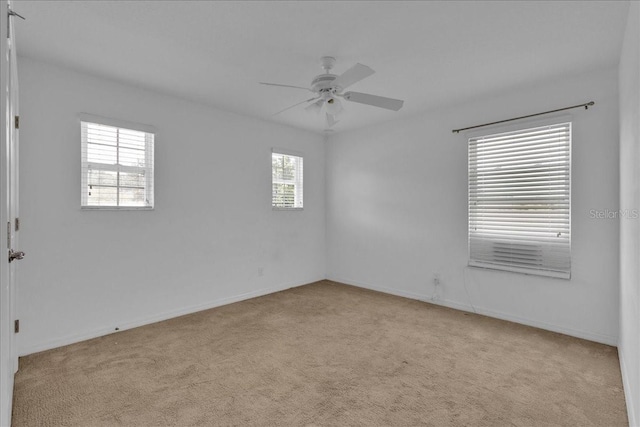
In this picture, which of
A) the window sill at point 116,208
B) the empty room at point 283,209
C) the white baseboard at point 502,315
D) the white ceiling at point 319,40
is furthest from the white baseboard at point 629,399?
the window sill at point 116,208

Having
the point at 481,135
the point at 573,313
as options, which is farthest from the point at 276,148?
the point at 573,313

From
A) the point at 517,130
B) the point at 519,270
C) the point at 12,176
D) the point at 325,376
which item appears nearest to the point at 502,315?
the point at 519,270

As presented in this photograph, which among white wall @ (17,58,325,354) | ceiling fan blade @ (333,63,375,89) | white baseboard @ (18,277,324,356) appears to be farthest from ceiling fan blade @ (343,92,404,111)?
white baseboard @ (18,277,324,356)

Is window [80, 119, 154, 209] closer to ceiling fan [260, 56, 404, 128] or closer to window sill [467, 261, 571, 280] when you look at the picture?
ceiling fan [260, 56, 404, 128]

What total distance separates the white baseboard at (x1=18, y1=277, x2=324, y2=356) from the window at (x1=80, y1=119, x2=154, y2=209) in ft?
4.02

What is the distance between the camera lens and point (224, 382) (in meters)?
A: 2.37

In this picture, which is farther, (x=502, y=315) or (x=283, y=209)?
(x=283, y=209)

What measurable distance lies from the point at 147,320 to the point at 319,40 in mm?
3304

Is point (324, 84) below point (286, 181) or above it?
above

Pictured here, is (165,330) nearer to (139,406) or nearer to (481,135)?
Result: (139,406)

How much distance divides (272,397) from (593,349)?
286cm

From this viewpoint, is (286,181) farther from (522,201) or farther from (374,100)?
(522,201)

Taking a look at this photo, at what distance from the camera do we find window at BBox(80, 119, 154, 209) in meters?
3.20

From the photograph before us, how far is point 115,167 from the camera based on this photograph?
3363mm
